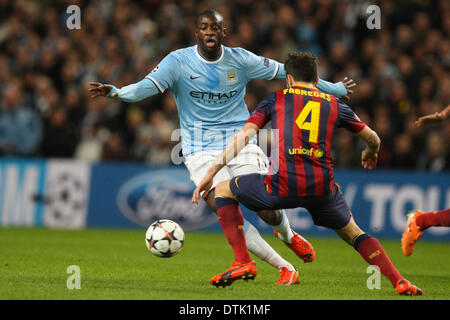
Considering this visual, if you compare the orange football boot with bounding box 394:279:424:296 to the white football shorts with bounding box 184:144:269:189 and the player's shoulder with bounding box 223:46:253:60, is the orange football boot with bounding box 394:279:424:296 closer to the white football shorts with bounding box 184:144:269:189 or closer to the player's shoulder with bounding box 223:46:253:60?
the white football shorts with bounding box 184:144:269:189

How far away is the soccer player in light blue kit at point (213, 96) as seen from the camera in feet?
24.2

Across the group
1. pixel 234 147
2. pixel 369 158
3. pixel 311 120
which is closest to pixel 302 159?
pixel 311 120

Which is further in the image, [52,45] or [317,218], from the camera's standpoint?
[52,45]

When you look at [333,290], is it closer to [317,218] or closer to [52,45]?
[317,218]

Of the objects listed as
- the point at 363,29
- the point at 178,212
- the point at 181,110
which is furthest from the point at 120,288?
the point at 363,29

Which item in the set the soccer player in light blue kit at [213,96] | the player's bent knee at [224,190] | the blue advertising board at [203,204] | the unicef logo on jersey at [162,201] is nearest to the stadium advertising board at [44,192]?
the blue advertising board at [203,204]

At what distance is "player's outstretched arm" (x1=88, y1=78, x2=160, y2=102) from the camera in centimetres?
689

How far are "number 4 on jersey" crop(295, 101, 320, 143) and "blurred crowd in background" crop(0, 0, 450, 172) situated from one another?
26.0ft

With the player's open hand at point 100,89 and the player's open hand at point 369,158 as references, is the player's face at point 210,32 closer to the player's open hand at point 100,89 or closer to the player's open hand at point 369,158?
the player's open hand at point 100,89

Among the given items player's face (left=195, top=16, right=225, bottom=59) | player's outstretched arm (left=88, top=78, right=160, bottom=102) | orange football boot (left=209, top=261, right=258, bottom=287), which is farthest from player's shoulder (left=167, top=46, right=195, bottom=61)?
orange football boot (left=209, top=261, right=258, bottom=287)

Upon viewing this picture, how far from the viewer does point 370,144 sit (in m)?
6.44
